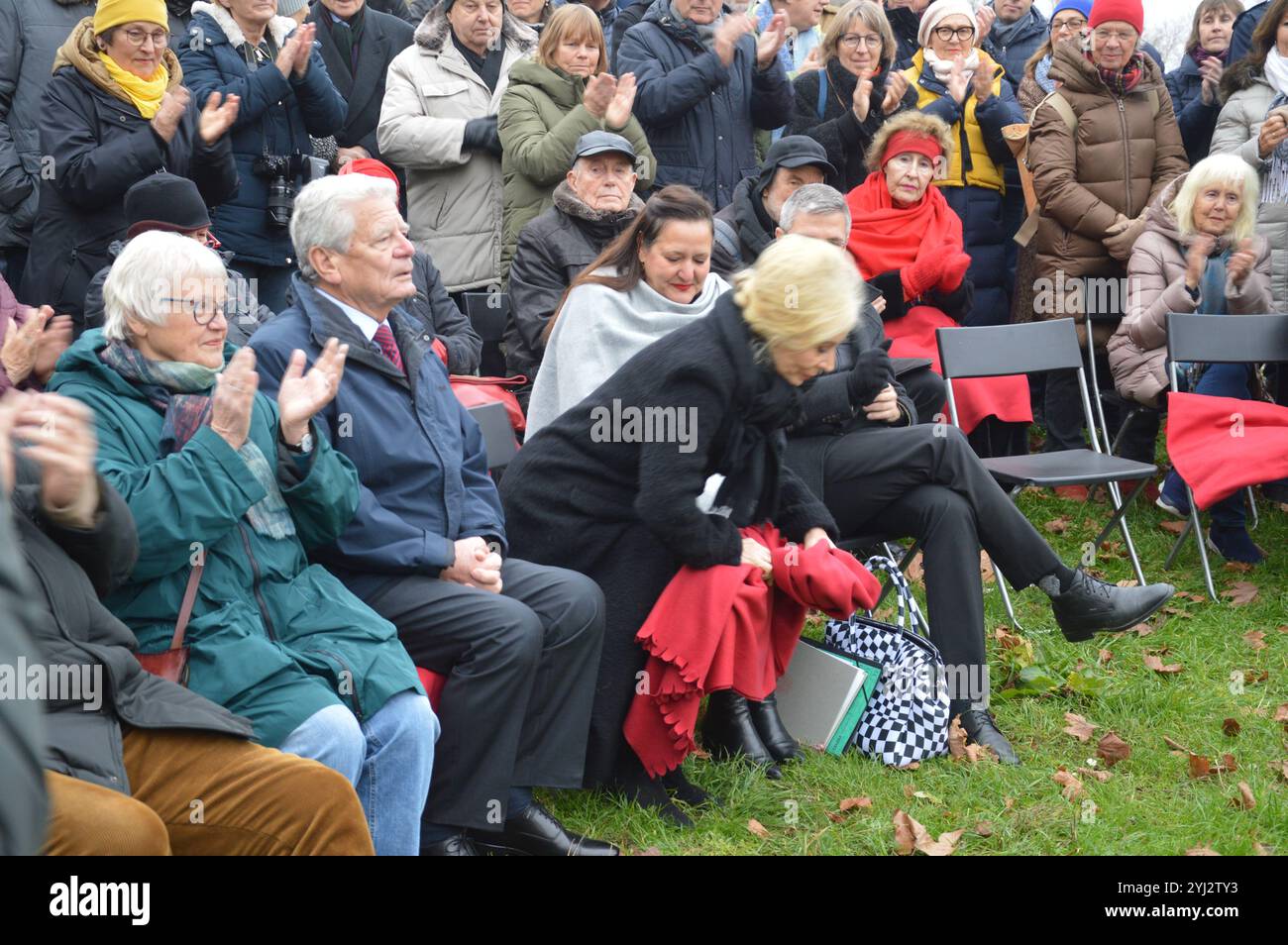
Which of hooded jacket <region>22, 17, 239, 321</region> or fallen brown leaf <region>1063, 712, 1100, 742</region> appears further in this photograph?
hooded jacket <region>22, 17, 239, 321</region>

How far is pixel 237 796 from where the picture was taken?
10.6ft

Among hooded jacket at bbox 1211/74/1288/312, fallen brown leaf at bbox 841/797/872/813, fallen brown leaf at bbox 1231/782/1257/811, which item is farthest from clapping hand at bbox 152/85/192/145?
hooded jacket at bbox 1211/74/1288/312

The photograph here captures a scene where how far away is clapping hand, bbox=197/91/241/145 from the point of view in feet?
19.9

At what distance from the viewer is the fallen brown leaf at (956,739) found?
5090mm

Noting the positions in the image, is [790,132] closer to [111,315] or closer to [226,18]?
[226,18]

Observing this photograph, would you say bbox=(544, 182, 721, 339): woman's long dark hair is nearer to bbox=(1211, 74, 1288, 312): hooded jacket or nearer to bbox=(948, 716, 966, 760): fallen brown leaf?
bbox=(948, 716, 966, 760): fallen brown leaf

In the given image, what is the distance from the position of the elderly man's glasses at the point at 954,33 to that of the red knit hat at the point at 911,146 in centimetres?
133

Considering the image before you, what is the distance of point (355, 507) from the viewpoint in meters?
3.95

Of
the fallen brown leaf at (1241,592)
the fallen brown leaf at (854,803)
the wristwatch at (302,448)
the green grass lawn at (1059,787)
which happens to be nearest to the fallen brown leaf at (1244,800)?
the green grass lawn at (1059,787)

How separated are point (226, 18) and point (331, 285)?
9.18 feet

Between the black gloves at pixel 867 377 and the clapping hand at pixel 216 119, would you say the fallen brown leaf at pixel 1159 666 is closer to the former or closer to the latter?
the black gloves at pixel 867 377

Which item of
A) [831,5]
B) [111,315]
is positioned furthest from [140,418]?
[831,5]

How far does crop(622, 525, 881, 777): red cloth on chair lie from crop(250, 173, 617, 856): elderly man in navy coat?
0.23m

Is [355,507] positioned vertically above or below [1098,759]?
above
